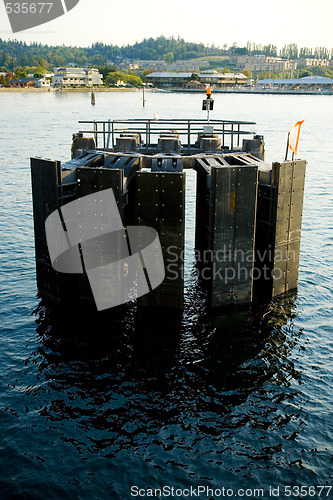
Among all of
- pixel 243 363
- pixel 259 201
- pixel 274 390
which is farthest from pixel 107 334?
pixel 259 201

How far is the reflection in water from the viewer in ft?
40.2

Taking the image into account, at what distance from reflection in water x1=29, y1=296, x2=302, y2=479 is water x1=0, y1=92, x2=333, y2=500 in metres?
0.04

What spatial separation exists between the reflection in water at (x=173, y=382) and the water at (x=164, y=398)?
36 millimetres

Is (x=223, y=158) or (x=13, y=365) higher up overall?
(x=223, y=158)

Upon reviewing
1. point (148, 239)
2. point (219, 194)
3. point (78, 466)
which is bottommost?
point (78, 466)

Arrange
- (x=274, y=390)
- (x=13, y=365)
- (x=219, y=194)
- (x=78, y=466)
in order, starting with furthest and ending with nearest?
(x=219, y=194), (x=13, y=365), (x=274, y=390), (x=78, y=466)

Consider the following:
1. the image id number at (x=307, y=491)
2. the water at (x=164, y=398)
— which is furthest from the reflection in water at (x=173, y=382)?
the image id number at (x=307, y=491)

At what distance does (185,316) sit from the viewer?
18.1m

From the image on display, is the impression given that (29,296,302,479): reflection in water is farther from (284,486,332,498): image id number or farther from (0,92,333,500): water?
(284,486,332,498): image id number

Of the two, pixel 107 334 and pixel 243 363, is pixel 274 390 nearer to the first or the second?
pixel 243 363

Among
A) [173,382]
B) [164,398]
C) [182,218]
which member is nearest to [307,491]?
[164,398]

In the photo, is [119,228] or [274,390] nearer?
[274,390]

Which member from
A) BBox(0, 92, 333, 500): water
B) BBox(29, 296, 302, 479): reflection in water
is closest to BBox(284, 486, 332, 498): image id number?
BBox(0, 92, 333, 500): water

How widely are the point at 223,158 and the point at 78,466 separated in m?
12.3
